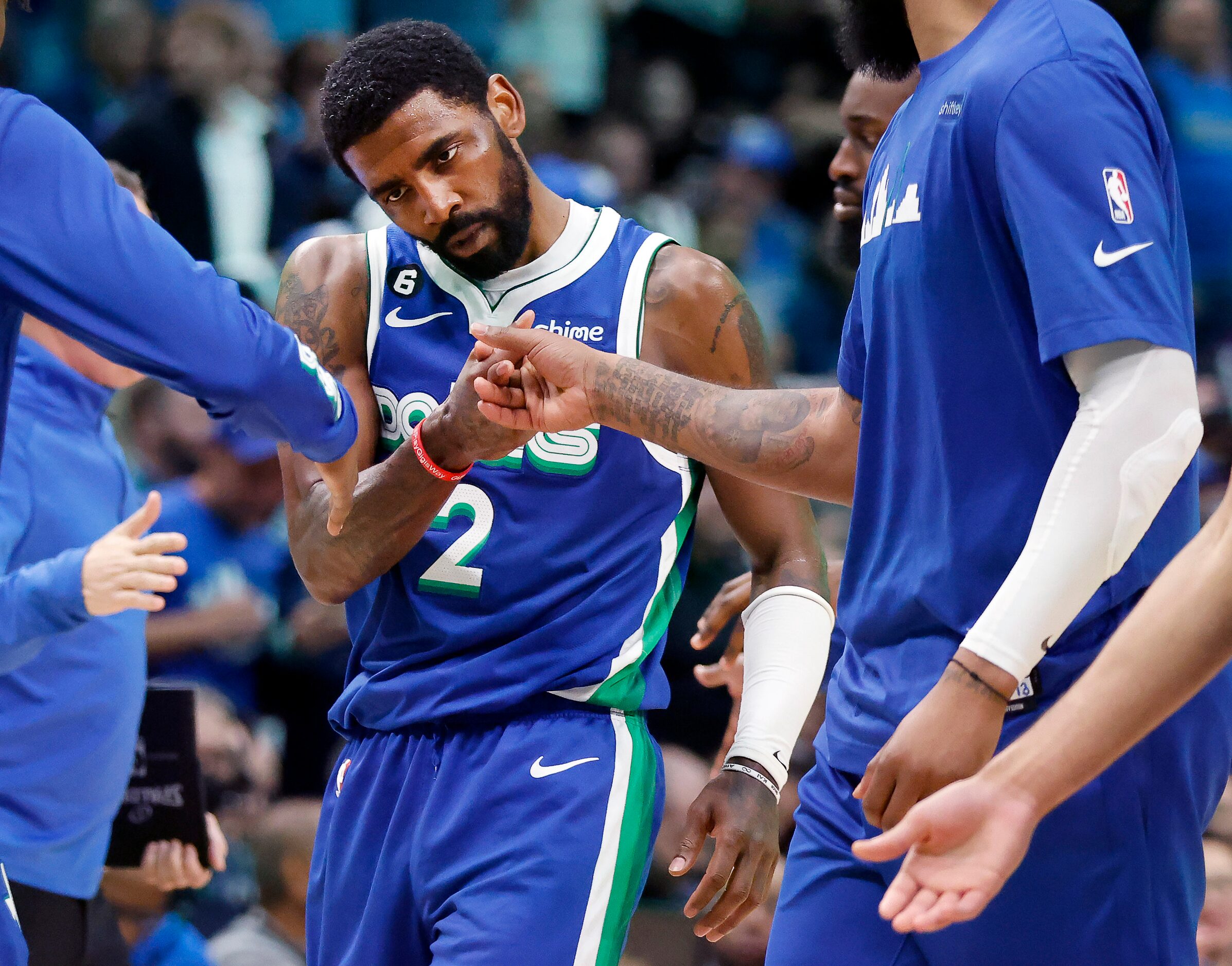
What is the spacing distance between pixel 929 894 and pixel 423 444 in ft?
4.97

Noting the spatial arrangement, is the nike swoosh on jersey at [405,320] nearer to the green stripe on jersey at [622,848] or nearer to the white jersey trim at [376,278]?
the white jersey trim at [376,278]

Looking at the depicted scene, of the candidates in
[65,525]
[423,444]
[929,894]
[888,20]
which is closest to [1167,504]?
[929,894]

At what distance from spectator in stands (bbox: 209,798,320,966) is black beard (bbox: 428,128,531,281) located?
7.10 ft

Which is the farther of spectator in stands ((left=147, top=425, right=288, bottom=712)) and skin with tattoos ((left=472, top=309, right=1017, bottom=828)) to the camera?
spectator in stands ((left=147, top=425, right=288, bottom=712))

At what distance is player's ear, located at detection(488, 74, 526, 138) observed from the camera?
343 centimetres

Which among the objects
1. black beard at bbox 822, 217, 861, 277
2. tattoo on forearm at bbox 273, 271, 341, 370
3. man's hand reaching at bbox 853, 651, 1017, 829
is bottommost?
tattoo on forearm at bbox 273, 271, 341, 370

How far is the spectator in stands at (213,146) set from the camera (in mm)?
7301

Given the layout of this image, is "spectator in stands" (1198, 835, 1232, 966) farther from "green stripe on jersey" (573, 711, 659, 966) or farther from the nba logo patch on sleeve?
the nba logo patch on sleeve

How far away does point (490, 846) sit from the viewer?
300 centimetres

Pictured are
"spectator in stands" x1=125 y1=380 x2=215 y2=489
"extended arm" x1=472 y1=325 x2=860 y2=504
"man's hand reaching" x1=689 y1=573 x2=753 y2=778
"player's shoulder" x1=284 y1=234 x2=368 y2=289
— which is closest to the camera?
"extended arm" x1=472 y1=325 x2=860 y2=504

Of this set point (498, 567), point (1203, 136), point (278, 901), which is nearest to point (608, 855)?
point (498, 567)

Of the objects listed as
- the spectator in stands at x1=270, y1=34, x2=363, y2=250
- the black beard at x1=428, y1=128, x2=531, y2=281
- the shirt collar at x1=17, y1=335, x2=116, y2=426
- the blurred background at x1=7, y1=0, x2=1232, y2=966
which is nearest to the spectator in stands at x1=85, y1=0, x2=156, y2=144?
the blurred background at x1=7, y1=0, x2=1232, y2=966

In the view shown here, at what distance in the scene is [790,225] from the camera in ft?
33.6

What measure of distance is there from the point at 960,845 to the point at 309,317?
2.00 metres
